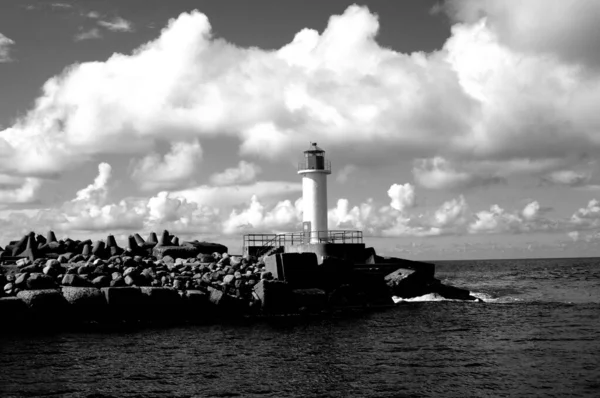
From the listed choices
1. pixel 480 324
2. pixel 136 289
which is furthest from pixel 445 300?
pixel 136 289

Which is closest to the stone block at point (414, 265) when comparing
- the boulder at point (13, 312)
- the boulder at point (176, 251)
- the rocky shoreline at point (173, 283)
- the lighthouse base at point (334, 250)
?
the rocky shoreline at point (173, 283)

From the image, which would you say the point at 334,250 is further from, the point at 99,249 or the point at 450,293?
the point at 99,249

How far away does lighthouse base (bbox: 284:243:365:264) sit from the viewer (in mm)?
35312

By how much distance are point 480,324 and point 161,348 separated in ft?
44.9

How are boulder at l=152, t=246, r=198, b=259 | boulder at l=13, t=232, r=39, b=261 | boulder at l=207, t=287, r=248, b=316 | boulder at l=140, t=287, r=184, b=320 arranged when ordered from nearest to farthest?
1. boulder at l=140, t=287, r=184, b=320
2. boulder at l=207, t=287, r=248, b=316
3. boulder at l=13, t=232, r=39, b=261
4. boulder at l=152, t=246, r=198, b=259

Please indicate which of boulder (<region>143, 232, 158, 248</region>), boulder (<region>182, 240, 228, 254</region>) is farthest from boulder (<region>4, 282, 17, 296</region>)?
boulder (<region>143, 232, 158, 248</region>)

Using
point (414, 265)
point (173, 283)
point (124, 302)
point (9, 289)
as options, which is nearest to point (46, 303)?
point (9, 289)

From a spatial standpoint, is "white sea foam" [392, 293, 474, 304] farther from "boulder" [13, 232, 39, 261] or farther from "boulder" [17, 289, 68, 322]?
"boulder" [13, 232, 39, 261]

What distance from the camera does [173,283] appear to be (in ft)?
95.7

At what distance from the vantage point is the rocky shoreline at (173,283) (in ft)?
81.4

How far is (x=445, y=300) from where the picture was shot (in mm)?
37156

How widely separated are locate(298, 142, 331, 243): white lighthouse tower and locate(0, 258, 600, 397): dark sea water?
12.9 metres

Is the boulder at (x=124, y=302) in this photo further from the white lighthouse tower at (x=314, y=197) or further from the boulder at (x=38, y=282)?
the white lighthouse tower at (x=314, y=197)

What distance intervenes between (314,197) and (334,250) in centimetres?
555
